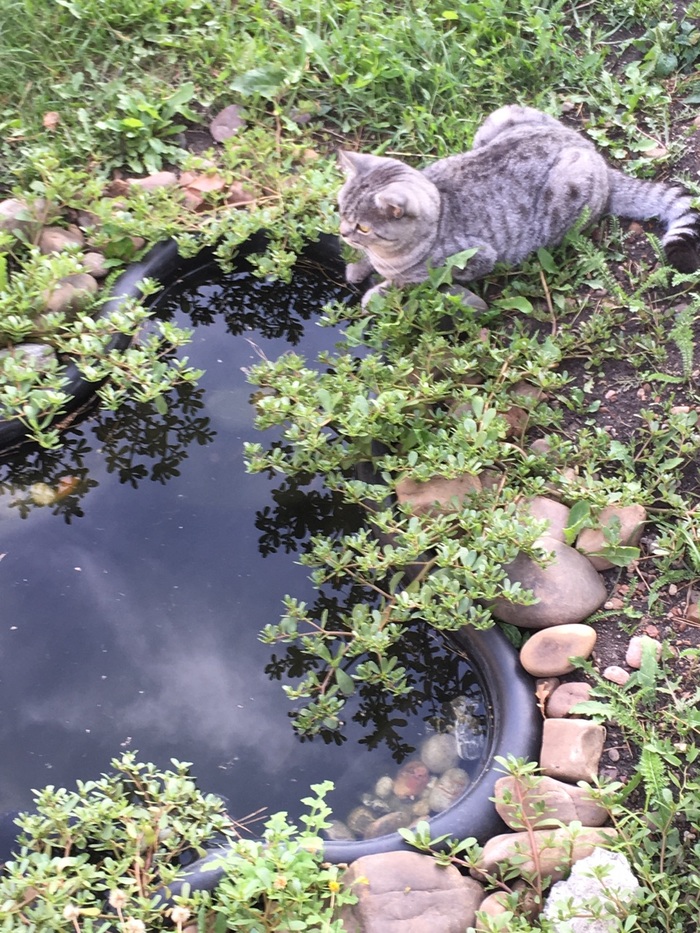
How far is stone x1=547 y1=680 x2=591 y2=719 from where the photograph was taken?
8.61 ft

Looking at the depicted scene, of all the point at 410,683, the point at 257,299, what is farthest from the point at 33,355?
the point at 410,683

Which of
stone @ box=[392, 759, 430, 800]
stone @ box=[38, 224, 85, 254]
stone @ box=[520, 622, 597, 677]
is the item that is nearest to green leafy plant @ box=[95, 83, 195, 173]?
stone @ box=[38, 224, 85, 254]

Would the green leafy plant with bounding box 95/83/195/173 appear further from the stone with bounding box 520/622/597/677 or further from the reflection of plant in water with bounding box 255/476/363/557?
the stone with bounding box 520/622/597/677

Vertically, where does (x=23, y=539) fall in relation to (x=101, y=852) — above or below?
above

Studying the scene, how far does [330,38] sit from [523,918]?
3.68m

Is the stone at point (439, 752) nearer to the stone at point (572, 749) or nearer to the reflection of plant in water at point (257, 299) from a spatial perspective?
the stone at point (572, 749)

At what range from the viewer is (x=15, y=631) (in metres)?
2.91

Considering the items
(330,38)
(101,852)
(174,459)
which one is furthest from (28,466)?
(330,38)

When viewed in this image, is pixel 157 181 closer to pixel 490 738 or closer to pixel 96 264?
pixel 96 264

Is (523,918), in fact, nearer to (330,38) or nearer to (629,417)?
(629,417)

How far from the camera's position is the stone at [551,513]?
2910 millimetres

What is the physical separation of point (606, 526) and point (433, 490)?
56 centimetres

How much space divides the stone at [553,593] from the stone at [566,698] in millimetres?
203

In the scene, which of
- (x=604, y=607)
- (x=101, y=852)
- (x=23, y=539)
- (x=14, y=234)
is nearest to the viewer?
(x=101, y=852)
